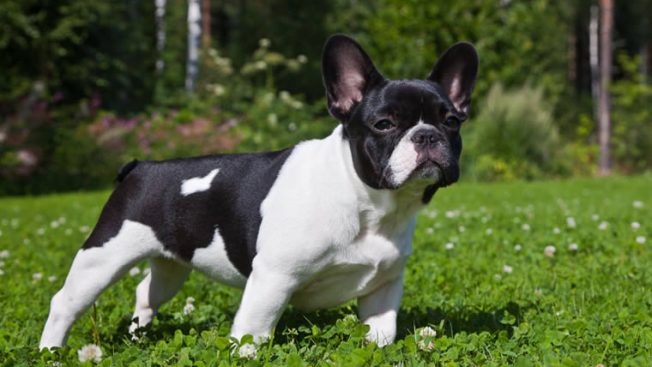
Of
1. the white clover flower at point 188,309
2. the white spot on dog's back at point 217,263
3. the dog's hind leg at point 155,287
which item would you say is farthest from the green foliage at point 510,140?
the white spot on dog's back at point 217,263

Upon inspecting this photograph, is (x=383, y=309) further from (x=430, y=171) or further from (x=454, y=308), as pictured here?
(x=454, y=308)

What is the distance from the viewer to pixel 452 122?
10.9ft

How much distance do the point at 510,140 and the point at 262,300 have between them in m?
15.6

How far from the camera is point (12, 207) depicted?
12.4 m

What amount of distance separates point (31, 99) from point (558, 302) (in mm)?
15463

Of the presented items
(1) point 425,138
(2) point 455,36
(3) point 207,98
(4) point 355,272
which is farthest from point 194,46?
(1) point 425,138

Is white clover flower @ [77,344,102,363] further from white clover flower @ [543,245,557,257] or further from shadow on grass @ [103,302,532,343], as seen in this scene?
white clover flower @ [543,245,557,257]

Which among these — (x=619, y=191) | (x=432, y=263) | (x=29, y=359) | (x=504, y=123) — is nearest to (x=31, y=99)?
(x=504, y=123)

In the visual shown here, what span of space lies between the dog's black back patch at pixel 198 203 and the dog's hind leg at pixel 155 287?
53 centimetres

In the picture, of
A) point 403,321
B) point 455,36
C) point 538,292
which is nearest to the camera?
point 403,321

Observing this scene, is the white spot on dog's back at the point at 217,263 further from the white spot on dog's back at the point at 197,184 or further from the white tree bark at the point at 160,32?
the white tree bark at the point at 160,32

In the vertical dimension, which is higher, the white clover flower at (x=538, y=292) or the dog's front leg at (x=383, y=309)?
the dog's front leg at (x=383, y=309)

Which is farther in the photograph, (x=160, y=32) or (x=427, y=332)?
(x=160, y=32)

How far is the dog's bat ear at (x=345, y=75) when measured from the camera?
3.45 metres
